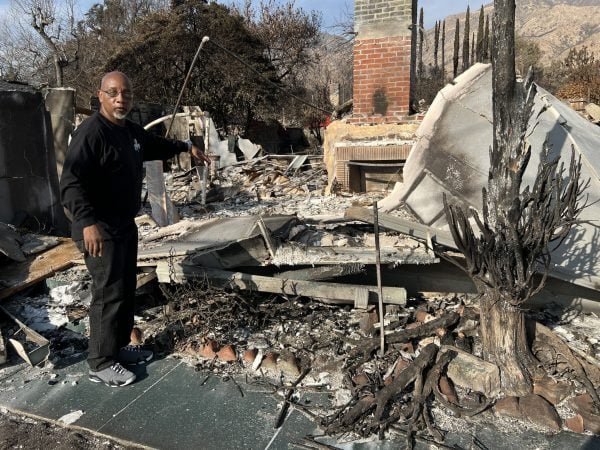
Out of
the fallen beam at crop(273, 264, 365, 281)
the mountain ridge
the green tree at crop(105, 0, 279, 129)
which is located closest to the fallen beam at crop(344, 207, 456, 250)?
the fallen beam at crop(273, 264, 365, 281)

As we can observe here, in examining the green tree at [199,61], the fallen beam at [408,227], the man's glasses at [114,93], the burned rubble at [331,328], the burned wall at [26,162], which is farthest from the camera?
the green tree at [199,61]

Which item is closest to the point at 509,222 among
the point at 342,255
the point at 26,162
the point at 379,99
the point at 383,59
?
the point at 342,255

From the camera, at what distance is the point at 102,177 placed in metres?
2.79

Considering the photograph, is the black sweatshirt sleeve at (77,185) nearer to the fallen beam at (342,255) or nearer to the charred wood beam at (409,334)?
the fallen beam at (342,255)

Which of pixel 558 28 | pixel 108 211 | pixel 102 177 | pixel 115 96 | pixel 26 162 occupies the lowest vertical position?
pixel 108 211

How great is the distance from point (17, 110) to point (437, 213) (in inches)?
200

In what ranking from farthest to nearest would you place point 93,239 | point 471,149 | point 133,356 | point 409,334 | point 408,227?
point 471,149 → point 408,227 → point 133,356 → point 409,334 → point 93,239

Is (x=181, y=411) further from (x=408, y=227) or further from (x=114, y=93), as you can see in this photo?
(x=408, y=227)

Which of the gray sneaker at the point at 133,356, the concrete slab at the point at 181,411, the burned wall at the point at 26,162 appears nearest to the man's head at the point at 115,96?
the gray sneaker at the point at 133,356

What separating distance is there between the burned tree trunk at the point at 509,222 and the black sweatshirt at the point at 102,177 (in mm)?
2025

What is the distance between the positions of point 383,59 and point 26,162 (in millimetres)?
5141

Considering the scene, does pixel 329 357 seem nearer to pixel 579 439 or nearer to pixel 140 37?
pixel 579 439

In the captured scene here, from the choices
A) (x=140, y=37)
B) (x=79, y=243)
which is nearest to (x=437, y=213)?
(x=79, y=243)

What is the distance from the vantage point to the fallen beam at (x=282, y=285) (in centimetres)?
344
